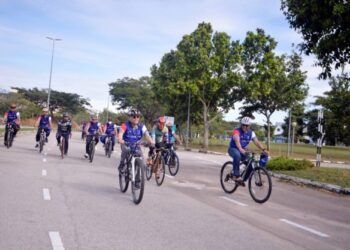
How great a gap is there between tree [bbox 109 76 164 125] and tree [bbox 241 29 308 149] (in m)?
24.4

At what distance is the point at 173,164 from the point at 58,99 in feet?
269

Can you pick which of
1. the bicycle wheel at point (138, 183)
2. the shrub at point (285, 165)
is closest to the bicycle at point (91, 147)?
the shrub at point (285, 165)

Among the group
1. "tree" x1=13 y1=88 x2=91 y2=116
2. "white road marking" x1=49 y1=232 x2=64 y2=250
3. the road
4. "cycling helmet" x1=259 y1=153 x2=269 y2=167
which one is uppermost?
"tree" x1=13 y1=88 x2=91 y2=116

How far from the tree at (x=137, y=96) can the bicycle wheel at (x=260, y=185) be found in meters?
57.4

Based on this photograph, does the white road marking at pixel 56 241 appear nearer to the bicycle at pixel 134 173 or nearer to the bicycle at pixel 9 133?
the bicycle at pixel 134 173

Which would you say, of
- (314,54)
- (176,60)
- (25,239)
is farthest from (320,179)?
(176,60)

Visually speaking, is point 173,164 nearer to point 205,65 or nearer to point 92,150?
point 92,150

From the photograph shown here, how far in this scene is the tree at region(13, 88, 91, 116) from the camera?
302ft

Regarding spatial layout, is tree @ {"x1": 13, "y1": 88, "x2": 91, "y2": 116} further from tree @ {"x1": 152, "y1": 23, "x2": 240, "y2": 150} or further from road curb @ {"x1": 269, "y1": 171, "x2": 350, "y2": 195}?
road curb @ {"x1": 269, "y1": 171, "x2": 350, "y2": 195}

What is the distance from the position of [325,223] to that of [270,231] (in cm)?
182

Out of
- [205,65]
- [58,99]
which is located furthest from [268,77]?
[58,99]

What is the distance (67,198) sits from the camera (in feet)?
31.6

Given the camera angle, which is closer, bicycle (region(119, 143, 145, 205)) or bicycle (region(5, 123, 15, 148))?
bicycle (region(119, 143, 145, 205))

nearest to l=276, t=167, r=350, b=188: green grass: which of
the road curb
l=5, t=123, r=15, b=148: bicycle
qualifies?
the road curb
